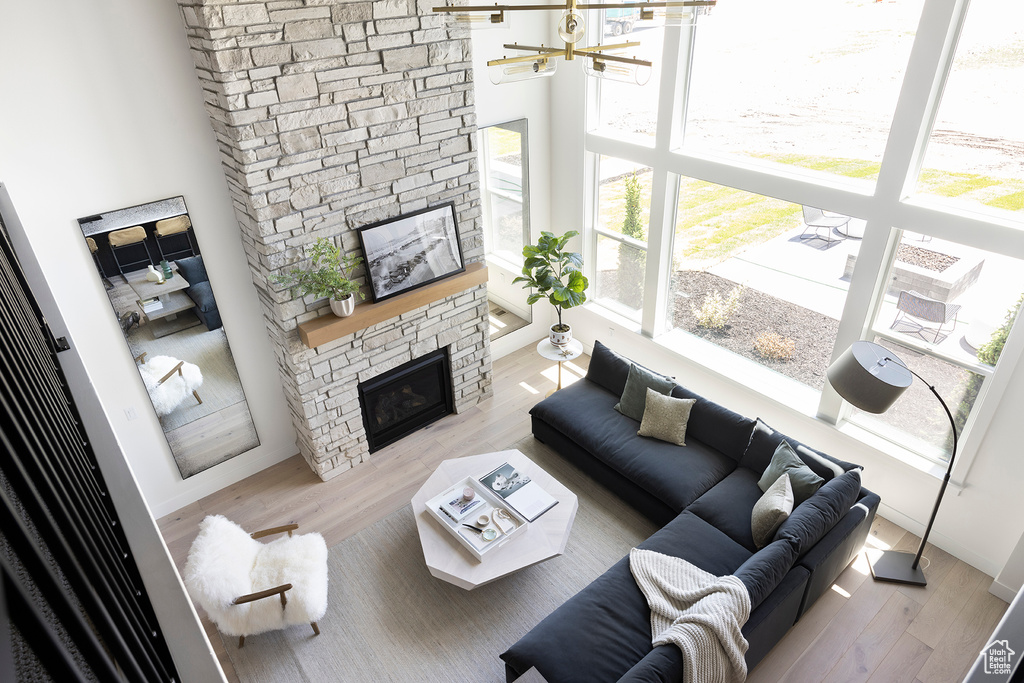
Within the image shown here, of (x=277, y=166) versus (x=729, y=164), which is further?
(x=729, y=164)

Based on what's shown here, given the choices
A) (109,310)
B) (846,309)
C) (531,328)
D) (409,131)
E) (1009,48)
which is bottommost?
(531,328)

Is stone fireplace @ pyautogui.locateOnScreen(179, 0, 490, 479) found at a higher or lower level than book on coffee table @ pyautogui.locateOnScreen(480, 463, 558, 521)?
higher

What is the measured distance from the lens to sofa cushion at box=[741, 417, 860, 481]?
4.26 meters

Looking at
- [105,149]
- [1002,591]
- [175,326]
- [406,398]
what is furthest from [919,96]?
[175,326]

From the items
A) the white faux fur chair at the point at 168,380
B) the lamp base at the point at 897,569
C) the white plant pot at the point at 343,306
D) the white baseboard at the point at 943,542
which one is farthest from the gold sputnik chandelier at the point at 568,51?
the white baseboard at the point at 943,542

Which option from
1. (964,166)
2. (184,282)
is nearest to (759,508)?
(964,166)

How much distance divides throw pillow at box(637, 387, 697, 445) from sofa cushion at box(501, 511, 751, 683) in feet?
3.06

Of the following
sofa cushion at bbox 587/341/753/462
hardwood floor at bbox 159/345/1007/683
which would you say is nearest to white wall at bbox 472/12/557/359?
hardwood floor at bbox 159/345/1007/683

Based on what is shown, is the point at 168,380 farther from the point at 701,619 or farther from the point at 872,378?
the point at 872,378

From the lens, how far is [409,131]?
486cm

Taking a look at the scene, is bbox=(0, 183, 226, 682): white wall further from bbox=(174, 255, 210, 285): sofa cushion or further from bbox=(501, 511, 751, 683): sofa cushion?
bbox=(174, 255, 210, 285): sofa cushion

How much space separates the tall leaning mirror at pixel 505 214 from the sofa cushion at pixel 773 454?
2837 mm

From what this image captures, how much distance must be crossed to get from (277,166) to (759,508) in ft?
12.6

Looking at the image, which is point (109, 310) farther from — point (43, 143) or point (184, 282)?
point (43, 143)
